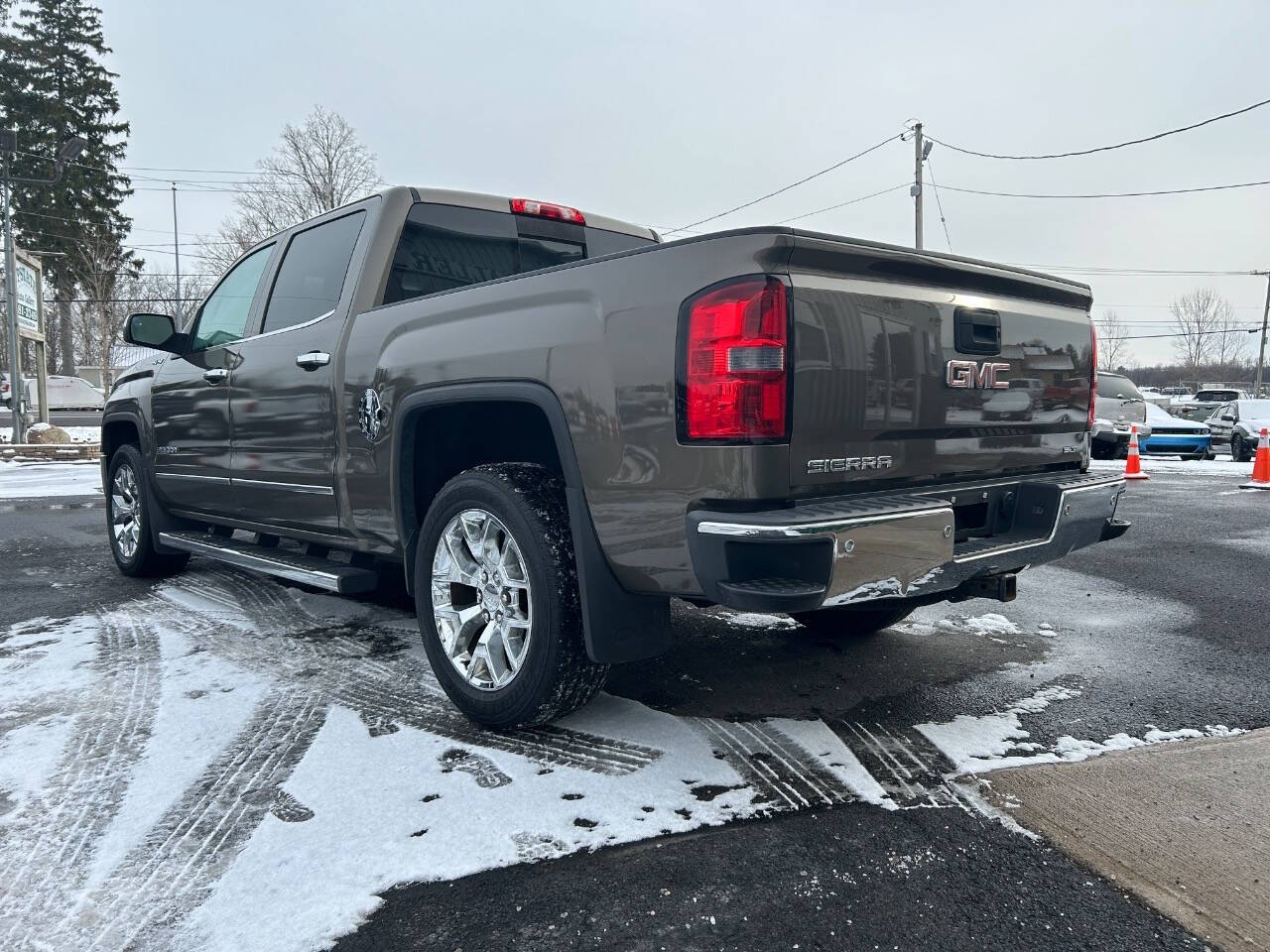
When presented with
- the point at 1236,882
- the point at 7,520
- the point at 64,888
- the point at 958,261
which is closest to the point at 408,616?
the point at 64,888

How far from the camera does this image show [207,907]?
1926 millimetres

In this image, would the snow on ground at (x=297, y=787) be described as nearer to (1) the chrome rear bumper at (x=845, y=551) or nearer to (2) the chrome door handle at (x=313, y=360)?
(1) the chrome rear bumper at (x=845, y=551)

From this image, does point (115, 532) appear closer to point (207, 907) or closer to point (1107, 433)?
point (207, 907)

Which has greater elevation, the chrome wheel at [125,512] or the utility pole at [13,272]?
the utility pole at [13,272]

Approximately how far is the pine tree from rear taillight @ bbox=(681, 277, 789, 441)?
1937 inches

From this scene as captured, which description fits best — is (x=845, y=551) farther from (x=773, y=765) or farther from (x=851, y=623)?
(x=851, y=623)

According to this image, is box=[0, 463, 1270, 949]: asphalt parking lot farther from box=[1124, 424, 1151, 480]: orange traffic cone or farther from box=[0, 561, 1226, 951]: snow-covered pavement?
box=[1124, 424, 1151, 480]: orange traffic cone

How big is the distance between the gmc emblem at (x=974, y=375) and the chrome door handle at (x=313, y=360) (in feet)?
7.98

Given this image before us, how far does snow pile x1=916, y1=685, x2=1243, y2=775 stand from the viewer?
2688 mm

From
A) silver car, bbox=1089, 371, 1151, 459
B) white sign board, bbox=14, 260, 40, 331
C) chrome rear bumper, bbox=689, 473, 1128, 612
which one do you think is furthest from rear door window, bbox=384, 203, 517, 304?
white sign board, bbox=14, 260, 40, 331

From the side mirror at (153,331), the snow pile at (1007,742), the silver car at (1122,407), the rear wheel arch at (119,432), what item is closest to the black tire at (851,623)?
the snow pile at (1007,742)

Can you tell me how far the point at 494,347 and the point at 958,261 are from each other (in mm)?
1524

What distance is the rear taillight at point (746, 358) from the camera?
225cm

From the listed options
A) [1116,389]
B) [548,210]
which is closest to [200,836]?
[548,210]
